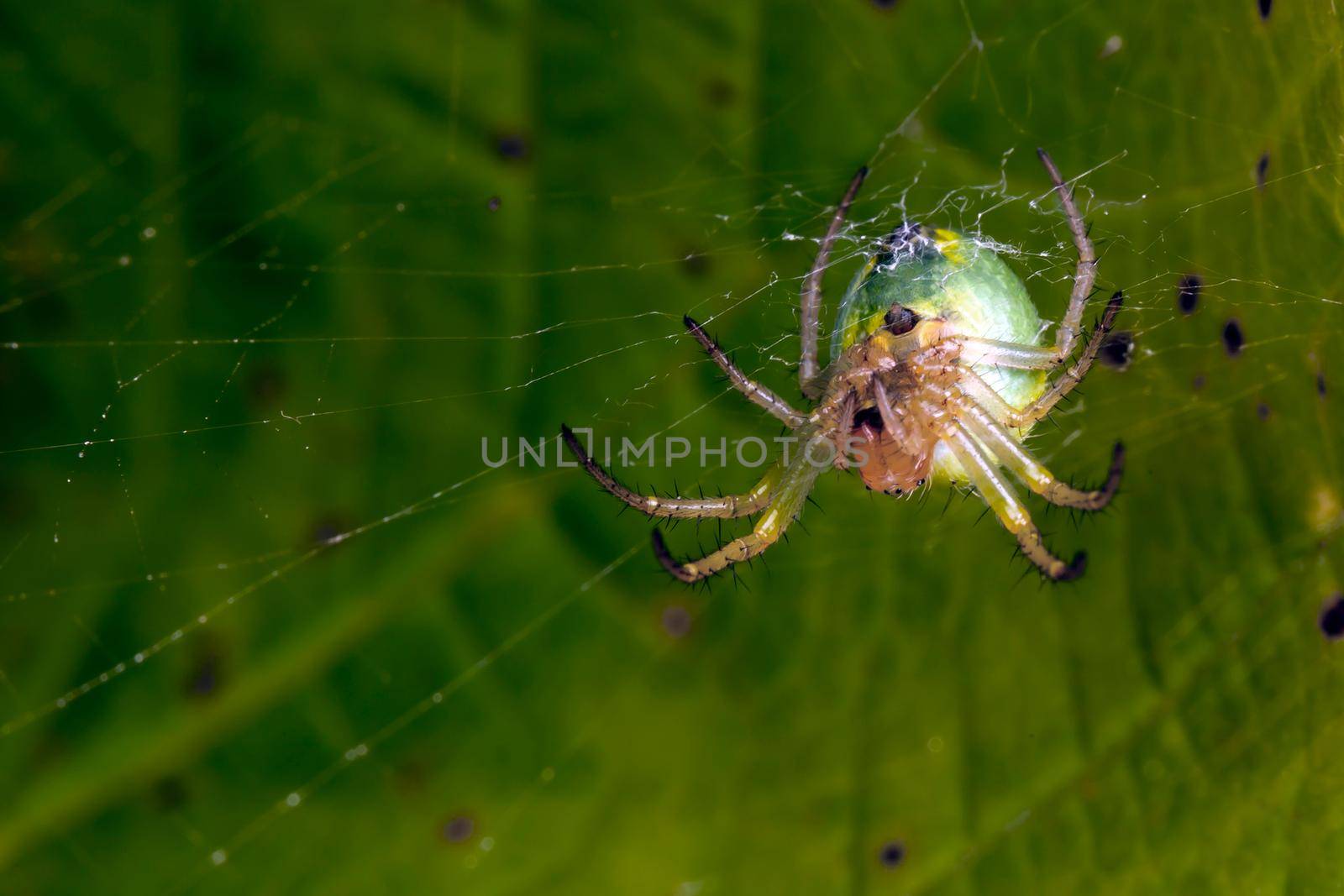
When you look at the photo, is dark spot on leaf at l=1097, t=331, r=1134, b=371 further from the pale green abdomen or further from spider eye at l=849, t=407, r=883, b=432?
spider eye at l=849, t=407, r=883, b=432

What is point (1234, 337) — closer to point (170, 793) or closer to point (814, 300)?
point (814, 300)

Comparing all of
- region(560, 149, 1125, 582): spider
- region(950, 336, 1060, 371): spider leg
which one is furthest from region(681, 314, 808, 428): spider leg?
region(950, 336, 1060, 371): spider leg

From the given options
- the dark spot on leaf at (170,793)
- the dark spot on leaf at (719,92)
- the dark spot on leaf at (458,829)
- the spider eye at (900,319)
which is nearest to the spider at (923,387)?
the spider eye at (900,319)

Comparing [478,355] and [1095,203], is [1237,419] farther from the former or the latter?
[478,355]

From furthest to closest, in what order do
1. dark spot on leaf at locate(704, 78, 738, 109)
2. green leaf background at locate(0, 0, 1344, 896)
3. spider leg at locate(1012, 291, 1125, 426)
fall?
spider leg at locate(1012, 291, 1125, 426), dark spot on leaf at locate(704, 78, 738, 109), green leaf background at locate(0, 0, 1344, 896)

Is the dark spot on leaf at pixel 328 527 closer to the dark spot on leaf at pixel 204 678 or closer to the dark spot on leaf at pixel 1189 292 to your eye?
the dark spot on leaf at pixel 204 678

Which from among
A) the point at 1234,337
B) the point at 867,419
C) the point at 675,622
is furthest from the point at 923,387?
the point at 675,622
